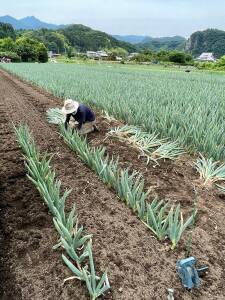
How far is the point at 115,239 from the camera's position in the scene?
286 centimetres

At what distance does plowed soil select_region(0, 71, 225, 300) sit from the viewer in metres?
2.37

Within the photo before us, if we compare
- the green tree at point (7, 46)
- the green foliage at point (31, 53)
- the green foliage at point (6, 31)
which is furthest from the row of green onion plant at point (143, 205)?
the green foliage at point (6, 31)

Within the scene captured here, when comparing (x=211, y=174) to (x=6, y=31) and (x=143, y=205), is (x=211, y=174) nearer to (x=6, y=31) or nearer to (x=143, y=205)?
(x=143, y=205)

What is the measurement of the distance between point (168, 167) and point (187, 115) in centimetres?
161

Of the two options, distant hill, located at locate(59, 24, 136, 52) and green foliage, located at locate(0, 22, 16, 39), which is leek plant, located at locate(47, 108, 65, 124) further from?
distant hill, located at locate(59, 24, 136, 52)

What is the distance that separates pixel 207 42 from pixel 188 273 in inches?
6852

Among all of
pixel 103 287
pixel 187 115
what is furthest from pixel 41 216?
pixel 187 115

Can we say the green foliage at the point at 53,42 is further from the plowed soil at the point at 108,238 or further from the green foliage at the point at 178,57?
the plowed soil at the point at 108,238

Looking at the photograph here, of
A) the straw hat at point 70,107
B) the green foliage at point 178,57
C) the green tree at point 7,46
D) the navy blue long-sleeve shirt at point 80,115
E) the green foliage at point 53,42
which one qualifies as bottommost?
the green foliage at point 53,42

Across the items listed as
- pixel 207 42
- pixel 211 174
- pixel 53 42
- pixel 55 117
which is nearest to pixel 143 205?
pixel 211 174

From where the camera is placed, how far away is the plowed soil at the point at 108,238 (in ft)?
7.77

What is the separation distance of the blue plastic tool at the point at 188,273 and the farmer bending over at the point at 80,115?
329 centimetres

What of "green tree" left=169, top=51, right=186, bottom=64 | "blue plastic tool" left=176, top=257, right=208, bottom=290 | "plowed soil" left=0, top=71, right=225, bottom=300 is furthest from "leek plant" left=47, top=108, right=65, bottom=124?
"green tree" left=169, top=51, right=186, bottom=64

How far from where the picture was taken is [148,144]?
495 cm
